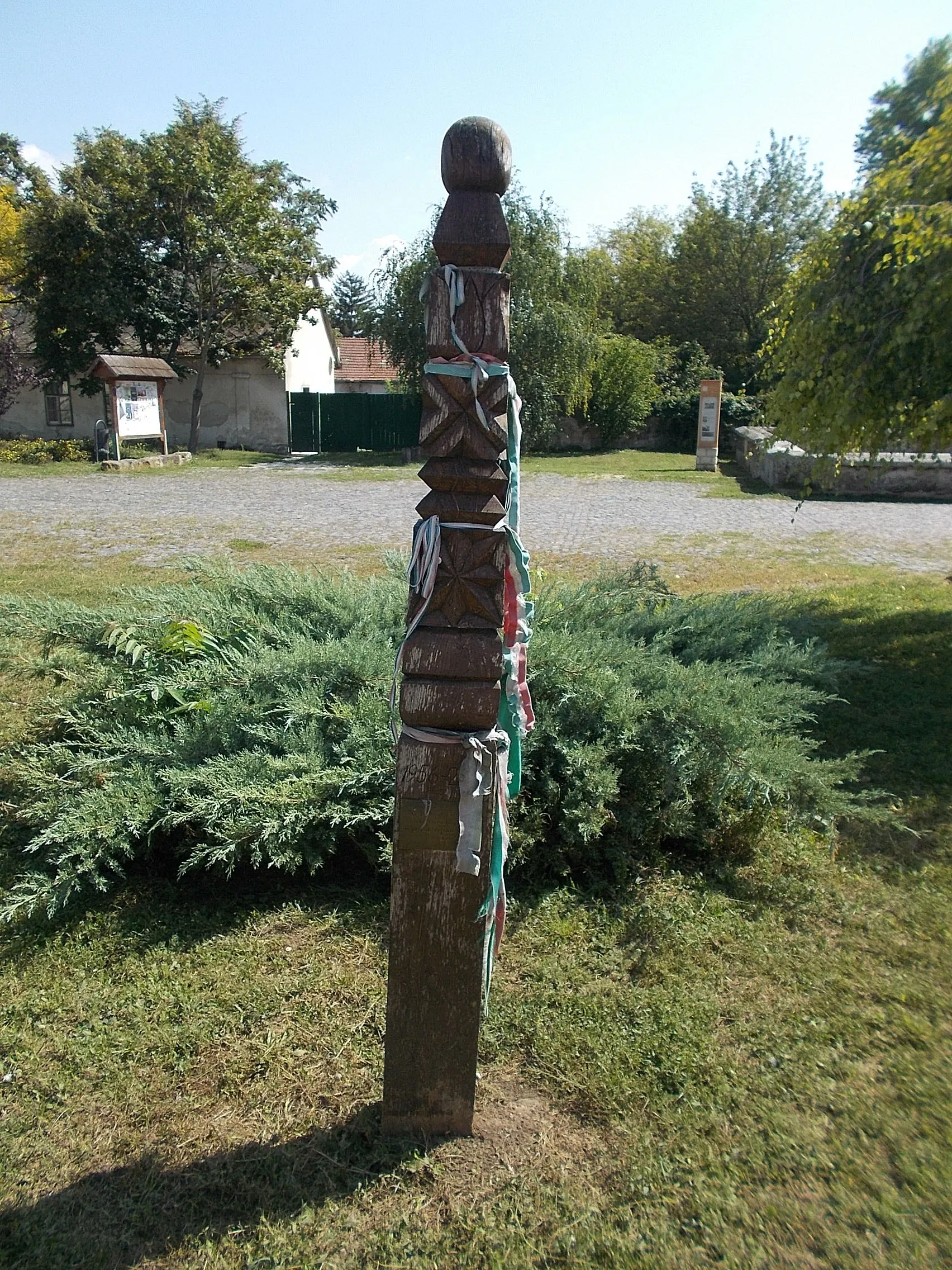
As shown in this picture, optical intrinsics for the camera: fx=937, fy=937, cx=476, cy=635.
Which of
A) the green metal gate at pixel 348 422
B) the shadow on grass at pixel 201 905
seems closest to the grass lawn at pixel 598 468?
the green metal gate at pixel 348 422

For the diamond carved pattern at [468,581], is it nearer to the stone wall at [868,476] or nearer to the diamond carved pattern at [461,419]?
the diamond carved pattern at [461,419]

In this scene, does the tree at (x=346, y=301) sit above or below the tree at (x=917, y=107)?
above

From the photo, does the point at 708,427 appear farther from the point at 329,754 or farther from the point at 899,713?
the point at 329,754

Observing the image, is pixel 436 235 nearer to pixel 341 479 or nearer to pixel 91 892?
pixel 91 892

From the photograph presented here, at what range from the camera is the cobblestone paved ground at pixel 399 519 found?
11.2m

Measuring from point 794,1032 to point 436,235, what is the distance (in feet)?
8.01

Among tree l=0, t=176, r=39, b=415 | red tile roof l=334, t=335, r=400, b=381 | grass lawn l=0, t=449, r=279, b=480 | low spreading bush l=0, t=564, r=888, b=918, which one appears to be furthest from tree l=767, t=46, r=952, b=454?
red tile roof l=334, t=335, r=400, b=381

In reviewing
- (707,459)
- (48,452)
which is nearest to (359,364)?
(48,452)

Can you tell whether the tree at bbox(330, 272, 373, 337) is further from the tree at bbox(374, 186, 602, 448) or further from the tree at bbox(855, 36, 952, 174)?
the tree at bbox(855, 36, 952, 174)

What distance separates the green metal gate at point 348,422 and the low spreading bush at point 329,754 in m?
24.2

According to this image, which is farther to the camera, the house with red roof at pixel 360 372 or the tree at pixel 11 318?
the house with red roof at pixel 360 372

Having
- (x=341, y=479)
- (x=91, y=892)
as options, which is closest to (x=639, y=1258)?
(x=91, y=892)

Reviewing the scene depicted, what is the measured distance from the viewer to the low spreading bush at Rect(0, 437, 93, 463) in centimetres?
2302

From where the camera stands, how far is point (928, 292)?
504cm
